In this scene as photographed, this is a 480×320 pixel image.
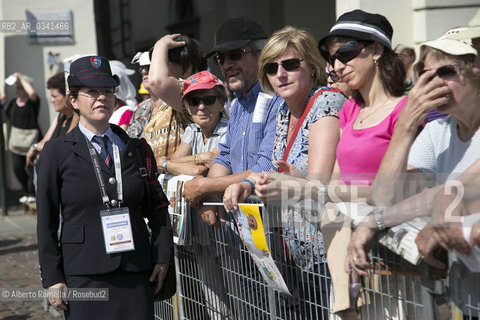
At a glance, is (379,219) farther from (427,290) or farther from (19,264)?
(19,264)

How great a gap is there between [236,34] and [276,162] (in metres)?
1.48

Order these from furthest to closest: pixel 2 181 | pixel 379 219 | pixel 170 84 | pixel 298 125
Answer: pixel 2 181, pixel 170 84, pixel 298 125, pixel 379 219

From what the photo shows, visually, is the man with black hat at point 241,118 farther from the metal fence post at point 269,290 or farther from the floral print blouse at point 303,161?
the metal fence post at point 269,290

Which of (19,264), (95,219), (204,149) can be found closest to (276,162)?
(95,219)

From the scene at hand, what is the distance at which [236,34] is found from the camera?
449 centimetres

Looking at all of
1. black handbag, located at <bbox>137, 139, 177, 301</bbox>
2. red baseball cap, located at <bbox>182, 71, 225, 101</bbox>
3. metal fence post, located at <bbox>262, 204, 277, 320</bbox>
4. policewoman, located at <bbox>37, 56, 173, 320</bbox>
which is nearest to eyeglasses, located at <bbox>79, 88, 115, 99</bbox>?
policewoman, located at <bbox>37, 56, 173, 320</bbox>

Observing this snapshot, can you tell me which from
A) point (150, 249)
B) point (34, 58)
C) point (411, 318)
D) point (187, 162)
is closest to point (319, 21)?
point (34, 58)

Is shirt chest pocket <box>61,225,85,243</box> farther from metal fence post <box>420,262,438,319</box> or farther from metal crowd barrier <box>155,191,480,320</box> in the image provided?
metal fence post <box>420,262,438,319</box>

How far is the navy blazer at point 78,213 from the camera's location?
3.77 metres

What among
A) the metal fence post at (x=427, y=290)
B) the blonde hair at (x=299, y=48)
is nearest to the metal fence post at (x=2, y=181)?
the blonde hair at (x=299, y=48)

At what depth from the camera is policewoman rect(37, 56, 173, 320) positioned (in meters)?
3.78

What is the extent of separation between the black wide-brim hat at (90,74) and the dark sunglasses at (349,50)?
135 cm

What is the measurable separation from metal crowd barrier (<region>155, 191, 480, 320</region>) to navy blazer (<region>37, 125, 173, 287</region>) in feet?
1.28

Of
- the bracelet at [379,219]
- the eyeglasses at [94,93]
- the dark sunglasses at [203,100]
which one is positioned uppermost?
the eyeglasses at [94,93]
